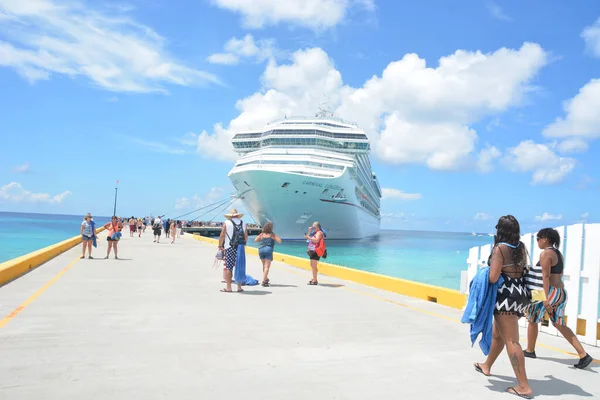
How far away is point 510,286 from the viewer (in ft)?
13.1

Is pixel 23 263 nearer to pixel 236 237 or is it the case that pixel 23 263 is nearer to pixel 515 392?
pixel 236 237

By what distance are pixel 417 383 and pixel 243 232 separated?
564 centimetres

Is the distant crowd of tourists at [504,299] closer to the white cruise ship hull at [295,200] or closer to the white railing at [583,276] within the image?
the white railing at [583,276]

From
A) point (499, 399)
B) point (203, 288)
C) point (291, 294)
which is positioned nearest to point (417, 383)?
point (499, 399)

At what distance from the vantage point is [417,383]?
160 inches

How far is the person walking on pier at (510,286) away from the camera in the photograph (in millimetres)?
3924

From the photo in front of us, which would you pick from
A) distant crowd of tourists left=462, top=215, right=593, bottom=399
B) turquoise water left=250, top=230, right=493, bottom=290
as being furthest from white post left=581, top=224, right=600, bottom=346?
turquoise water left=250, top=230, right=493, bottom=290

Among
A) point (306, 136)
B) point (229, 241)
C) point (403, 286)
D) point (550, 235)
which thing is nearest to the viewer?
point (550, 235)

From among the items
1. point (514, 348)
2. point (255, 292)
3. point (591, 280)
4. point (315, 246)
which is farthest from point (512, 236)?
point (315, 246)

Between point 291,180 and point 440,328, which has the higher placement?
point 291,180

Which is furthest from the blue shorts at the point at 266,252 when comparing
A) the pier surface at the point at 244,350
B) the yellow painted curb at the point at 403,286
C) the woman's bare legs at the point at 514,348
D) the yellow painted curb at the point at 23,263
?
the woman's bare legs at the point at 514,348

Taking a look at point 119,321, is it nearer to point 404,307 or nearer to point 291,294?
point 291,294

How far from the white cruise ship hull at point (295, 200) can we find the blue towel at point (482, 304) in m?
37.0

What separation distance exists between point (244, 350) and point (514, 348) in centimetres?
255
